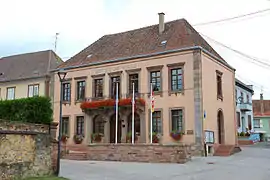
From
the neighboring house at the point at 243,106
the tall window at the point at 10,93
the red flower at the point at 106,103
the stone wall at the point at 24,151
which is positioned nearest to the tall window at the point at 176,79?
the red flower at the point at 106,103

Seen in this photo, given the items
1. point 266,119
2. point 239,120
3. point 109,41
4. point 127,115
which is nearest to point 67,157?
point 127,115

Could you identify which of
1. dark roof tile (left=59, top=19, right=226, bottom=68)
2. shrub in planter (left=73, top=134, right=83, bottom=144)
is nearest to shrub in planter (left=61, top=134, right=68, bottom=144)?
shrub in planter (left=73, top=134, right=83, bottom=144)

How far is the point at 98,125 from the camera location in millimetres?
30594

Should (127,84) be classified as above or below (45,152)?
above

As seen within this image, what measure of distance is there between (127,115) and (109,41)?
8846 mm

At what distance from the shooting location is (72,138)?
103ft

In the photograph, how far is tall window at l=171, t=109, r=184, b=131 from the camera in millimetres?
26112

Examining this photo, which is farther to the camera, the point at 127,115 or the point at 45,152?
the point at 127,115

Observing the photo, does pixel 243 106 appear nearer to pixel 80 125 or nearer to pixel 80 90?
pixel 80 90

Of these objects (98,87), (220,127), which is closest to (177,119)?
(220,127)

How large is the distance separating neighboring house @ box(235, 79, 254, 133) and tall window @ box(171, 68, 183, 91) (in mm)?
16494

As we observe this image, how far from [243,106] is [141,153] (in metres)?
25.3

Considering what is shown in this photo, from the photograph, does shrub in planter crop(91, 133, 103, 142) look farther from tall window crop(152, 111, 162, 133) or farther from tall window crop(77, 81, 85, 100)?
tall window crop(152, 111, 162, 133)

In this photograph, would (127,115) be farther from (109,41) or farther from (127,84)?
(109,41)
